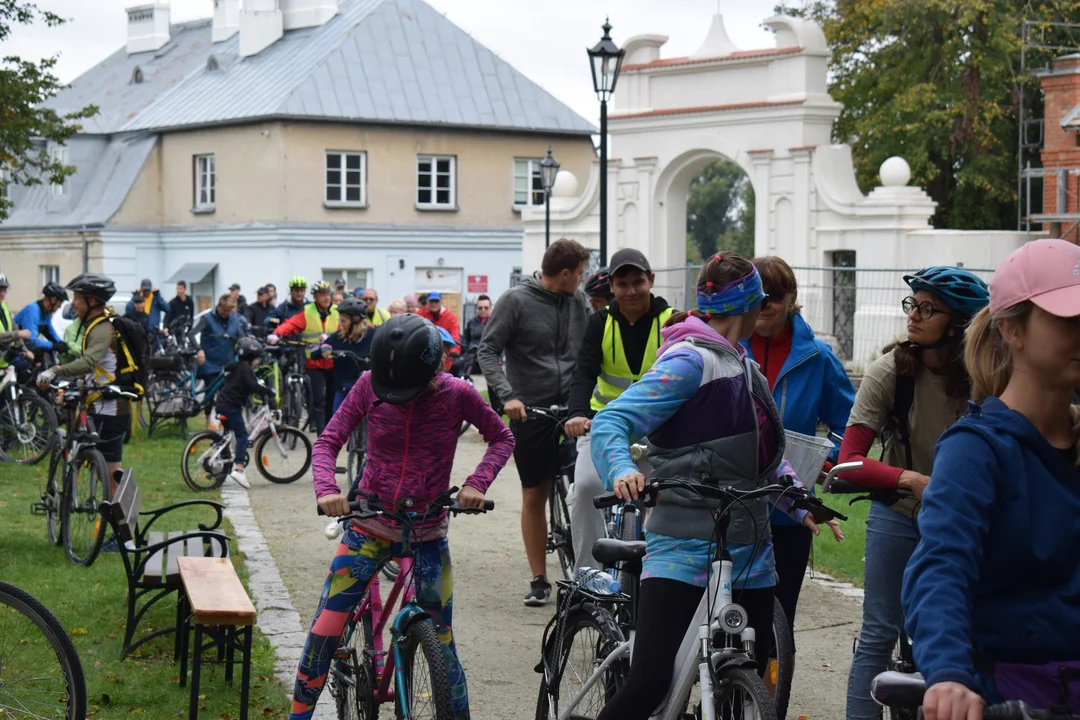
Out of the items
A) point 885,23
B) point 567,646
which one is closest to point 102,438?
point 567,646

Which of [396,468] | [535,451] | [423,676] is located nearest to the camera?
[423,676]

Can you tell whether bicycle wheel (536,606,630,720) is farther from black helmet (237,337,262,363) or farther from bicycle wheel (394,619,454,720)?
black helmet (237,337,262,363)

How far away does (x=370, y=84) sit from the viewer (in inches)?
1794

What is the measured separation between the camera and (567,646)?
508cm

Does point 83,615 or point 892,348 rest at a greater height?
point 892,348

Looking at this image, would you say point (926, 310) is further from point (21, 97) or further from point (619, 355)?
point (21, 97)

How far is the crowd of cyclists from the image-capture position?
110 inches

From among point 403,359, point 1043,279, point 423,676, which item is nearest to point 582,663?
point 423,676

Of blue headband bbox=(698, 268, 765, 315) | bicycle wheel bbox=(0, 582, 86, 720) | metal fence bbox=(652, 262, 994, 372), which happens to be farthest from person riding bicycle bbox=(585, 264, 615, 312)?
metal fence bbox=(652, 262, 994, 372)

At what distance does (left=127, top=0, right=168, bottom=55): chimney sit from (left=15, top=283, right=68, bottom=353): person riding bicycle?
135 ft

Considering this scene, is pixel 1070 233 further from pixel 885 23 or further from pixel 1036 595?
pixel 1036 595

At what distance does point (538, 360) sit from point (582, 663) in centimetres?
407

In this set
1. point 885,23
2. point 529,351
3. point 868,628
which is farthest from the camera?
point 885,23

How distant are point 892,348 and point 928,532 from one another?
7.94ft
